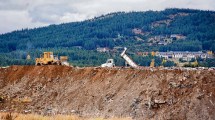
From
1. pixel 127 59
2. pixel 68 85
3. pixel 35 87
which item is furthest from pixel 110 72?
pixel 127 59

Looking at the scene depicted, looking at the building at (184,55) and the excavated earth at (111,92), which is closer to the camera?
the excavated earth at (111,92)

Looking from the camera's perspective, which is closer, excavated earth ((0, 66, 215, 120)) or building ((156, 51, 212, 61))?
excavated earth ((0, 66, 215, 120))

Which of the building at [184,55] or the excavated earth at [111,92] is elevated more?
the excavated earth at [111,92]

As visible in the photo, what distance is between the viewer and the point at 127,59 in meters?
68.8

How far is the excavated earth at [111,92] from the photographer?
44.5 m

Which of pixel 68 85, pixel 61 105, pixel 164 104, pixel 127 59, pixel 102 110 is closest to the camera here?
pixel 164 104

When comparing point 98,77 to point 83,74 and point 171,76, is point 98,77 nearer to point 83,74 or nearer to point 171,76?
point 83,74

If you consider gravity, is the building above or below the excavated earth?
below

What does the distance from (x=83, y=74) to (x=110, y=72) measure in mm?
3780

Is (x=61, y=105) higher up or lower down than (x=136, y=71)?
lower down

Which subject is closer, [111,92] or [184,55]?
[111,92]

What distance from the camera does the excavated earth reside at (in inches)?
1752

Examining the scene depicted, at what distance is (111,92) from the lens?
2004 inches

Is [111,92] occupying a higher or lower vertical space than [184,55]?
higher
